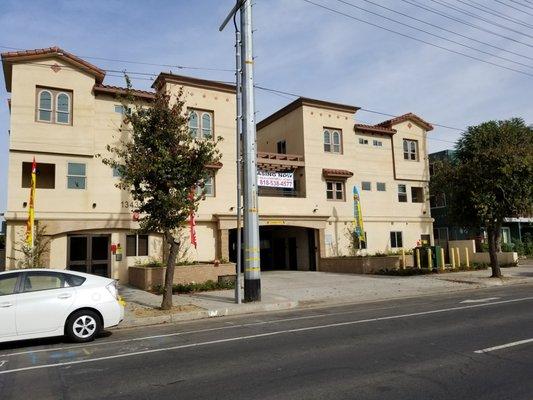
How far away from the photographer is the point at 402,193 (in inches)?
1316

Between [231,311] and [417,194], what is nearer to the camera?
[231,311]

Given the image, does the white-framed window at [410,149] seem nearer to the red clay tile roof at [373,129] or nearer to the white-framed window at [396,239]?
the red clay tile roof at [373,129]

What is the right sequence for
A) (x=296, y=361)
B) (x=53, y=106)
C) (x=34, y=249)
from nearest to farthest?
(x=296, y=361)
(x=34, y=249)
(x=53, y=106)

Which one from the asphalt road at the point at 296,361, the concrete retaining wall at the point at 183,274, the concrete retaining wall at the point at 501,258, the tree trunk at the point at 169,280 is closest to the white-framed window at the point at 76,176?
the concrete retaining wall at the point at 183,274

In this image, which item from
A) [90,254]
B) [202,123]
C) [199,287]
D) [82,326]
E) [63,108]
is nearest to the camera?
[82,326]

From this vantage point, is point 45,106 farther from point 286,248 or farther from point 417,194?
point 417,194

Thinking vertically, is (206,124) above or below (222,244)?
above

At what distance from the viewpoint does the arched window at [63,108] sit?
2252 centimetres

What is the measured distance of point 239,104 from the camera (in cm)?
1644

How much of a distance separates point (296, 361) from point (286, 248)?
985 inches

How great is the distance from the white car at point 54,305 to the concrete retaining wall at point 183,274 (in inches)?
380

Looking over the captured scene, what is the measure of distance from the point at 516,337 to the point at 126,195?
1882 centimetres

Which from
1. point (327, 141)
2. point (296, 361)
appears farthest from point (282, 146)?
point (296, 361)

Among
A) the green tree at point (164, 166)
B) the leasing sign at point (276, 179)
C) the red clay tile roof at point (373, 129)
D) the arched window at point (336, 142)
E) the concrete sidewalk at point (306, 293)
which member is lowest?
the concrete sidewalk at point (306, 293)
